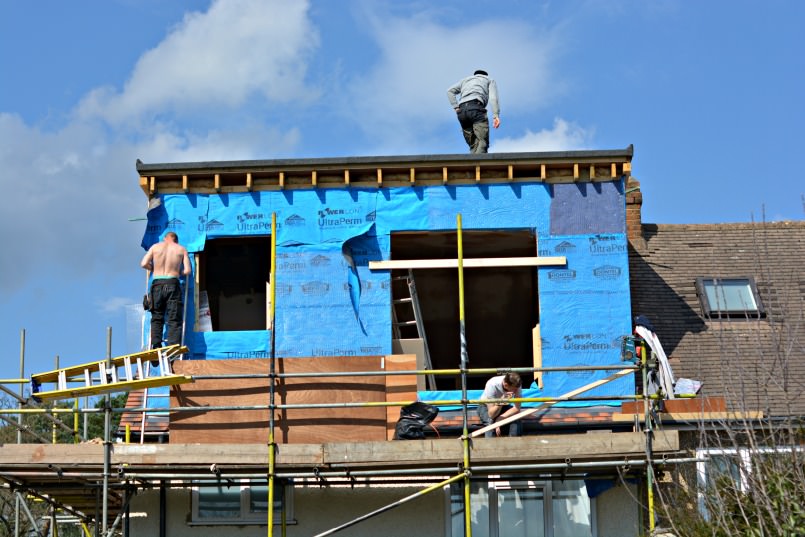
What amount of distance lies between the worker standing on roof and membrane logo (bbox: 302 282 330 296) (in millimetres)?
3743

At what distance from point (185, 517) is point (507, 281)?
7.31 metres

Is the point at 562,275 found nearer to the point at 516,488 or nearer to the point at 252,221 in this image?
the point at 516,488

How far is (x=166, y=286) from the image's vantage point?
17781 millimetres

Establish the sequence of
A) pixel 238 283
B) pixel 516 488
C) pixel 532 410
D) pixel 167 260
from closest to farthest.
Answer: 1. pixel 532 410
2. pixel 516 488
3. pixel 167 260
4. pixel 238 283

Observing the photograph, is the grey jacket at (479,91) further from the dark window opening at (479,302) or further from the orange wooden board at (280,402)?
the orange wooden board at (280,402)

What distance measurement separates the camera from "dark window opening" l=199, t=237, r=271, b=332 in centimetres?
1955

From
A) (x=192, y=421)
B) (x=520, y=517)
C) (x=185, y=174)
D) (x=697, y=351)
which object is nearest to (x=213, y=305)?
(x=185, y=174)

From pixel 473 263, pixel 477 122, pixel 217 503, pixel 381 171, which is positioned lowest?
pixel 217 503

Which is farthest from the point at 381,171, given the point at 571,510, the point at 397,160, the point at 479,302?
the point at 571,510

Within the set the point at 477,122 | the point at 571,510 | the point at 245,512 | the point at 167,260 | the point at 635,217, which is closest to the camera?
the point at 245,512

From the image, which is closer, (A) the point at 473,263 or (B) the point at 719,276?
(A) the point at 473,263

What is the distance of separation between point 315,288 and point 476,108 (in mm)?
4296

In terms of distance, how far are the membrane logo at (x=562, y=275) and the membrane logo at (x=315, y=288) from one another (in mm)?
2991

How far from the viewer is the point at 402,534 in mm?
16812
